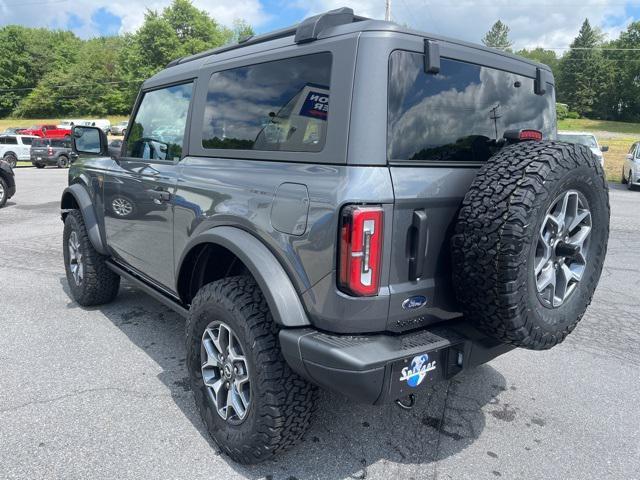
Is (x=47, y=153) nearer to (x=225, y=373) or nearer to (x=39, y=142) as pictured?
(x=39, y=142)

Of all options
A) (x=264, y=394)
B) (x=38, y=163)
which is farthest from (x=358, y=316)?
(x=38, y=163)

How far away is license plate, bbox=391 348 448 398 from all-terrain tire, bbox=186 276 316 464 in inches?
18.7

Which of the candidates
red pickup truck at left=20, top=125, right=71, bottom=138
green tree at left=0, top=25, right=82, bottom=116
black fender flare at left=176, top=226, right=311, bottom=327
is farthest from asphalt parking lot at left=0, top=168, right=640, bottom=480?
green tree at left=0, top=25, right=82, bottom=116

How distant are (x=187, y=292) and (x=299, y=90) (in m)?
1.49

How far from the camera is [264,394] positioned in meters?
2.18

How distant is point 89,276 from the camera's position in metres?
4.27

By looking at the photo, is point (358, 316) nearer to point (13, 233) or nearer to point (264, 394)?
point (264, 394)

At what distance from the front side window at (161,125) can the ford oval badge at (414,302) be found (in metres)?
1.77

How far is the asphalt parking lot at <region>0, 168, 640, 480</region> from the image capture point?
238 centimetres

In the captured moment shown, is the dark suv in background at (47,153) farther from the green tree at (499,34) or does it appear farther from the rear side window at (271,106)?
the green tree at (499,34)

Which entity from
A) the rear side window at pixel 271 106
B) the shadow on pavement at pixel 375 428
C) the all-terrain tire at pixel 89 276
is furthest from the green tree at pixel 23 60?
the shadow on pavement at pixel 375 428

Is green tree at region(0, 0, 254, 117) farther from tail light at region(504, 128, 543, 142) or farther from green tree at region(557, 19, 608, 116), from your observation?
tail light at region(504, 128, 543, 142)

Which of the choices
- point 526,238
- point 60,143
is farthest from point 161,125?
point 60,143

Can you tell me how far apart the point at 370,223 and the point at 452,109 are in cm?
80
